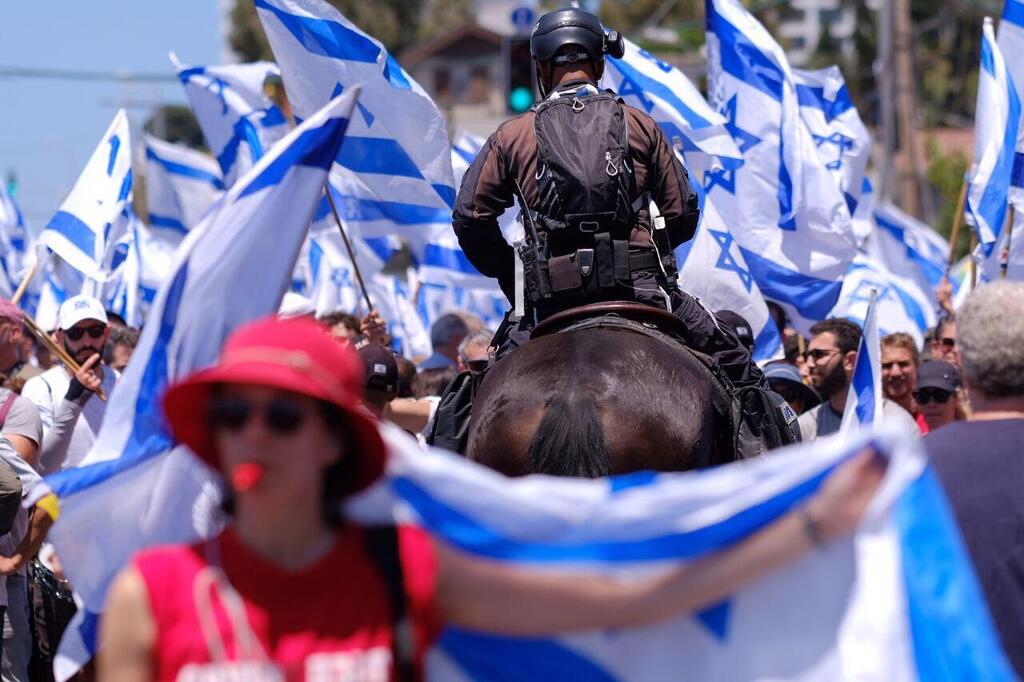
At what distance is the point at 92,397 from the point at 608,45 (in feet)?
10.5

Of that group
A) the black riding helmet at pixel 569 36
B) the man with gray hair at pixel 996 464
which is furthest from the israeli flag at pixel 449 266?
the man with gray hair at pixel 996 464

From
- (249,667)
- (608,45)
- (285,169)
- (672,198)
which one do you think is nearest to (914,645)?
(249,667)

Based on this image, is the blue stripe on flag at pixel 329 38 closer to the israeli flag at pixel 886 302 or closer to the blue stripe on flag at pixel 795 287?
the blue stripe on flag at pixel 795 287

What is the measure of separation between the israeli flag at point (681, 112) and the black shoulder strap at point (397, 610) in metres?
7.70

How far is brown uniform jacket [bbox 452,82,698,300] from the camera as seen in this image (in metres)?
6.34


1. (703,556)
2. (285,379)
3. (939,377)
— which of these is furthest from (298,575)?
(939,377)

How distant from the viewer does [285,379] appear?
2840 millimetres

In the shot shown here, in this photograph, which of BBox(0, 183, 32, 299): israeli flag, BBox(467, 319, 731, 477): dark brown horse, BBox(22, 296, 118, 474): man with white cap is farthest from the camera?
BBox(0, 183, 32, 299): israeli flag

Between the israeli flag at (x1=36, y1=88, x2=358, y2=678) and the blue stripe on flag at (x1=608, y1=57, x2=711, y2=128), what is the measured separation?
6806 mm

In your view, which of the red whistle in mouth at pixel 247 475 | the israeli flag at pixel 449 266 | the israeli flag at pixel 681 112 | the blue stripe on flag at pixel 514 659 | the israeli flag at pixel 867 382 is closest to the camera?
the red whistle in mouth at pixel 247 475

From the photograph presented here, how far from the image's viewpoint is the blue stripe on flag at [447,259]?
13.2m

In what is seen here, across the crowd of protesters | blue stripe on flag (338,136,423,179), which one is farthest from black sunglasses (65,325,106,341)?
blue stripe on flag (338,136,423,179)

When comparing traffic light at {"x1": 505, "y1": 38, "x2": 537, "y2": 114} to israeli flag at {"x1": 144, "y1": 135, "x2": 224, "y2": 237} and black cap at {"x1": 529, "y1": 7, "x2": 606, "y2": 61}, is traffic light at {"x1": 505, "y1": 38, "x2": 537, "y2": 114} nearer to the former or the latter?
israeli flag at {"x1": 144, "y1": 135, "x2": 224, "y2": 237}

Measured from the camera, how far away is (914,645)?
3439 millimetres
